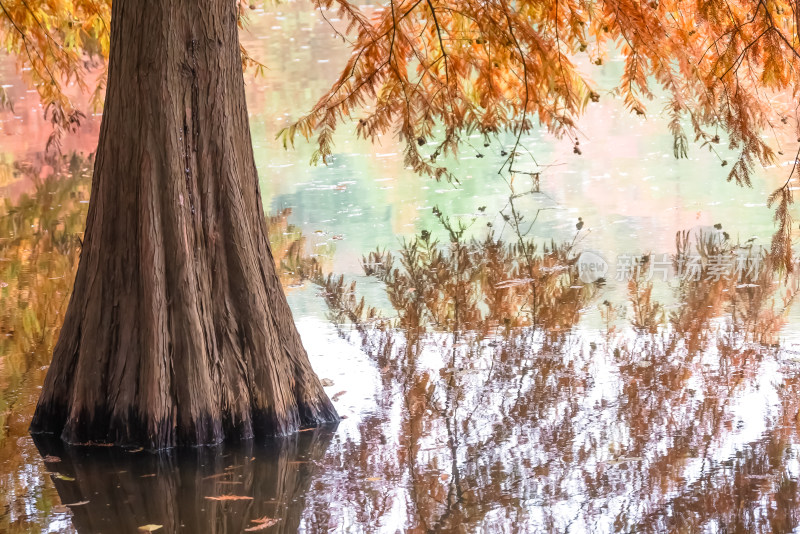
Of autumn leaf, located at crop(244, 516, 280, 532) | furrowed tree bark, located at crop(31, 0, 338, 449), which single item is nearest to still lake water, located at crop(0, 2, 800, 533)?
autumn leaf, located at crop(244, 516, 280, 532)

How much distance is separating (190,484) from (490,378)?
2.26 m

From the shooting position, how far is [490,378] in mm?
6918

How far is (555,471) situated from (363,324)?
3.21 m

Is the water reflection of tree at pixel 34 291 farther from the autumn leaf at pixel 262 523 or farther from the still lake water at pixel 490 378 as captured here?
the autumn leaf at pixel 262 523

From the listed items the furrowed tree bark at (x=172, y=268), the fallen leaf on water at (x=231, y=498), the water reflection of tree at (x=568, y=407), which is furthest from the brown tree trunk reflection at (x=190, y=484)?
the water reflection of tree at (x=568, y=407)

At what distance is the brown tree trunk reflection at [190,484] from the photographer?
5.06 m

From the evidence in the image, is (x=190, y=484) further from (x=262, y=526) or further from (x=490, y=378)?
(x=490, y=378)

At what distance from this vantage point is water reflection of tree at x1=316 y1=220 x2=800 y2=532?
5035 mm

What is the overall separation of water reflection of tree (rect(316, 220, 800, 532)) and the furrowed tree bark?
0.79m

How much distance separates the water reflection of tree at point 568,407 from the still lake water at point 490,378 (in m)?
0.02

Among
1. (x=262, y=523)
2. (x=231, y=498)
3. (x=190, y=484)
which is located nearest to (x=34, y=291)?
(x=190, y=484)

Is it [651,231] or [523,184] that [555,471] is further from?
[523,184]

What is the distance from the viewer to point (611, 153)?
1620cm

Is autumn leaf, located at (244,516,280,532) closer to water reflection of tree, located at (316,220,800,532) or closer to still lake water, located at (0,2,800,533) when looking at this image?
still lake water, located at (0,2,800,533)
